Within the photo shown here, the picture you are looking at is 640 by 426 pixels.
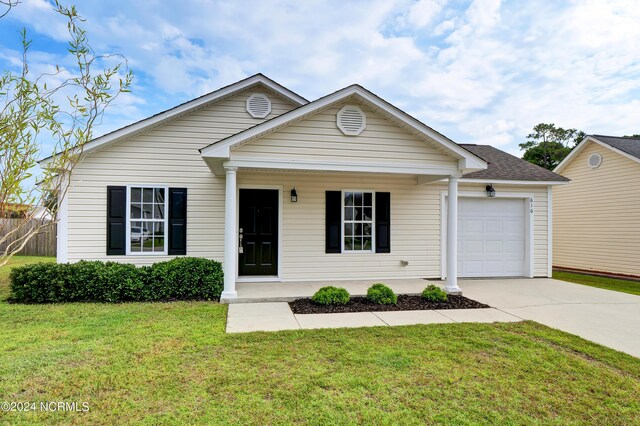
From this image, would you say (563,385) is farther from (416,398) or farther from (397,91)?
(397,91)

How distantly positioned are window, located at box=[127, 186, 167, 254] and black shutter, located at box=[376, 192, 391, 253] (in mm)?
5231

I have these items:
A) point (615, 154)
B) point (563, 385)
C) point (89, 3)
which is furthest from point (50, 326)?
point (615, 154)

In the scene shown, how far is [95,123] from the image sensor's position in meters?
2.38

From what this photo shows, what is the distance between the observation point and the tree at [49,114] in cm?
192

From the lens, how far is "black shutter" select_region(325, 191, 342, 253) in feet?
27.5

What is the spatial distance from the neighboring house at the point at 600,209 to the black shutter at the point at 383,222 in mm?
8310

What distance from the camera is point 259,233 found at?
27.1ft

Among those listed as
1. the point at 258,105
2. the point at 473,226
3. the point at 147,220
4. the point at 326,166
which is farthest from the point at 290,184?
the point at 473,226

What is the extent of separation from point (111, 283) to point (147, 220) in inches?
71.4

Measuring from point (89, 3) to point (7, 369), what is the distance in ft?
12.1

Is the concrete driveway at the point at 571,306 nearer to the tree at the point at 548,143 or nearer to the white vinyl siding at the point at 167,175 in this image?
the white vinyl siding at the point at 167,175

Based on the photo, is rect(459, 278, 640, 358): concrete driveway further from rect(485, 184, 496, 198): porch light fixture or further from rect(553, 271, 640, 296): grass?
rect(485, 184, 496, 198): porch light fixture

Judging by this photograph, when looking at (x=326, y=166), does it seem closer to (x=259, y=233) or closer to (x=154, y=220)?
(x=259, y=233)

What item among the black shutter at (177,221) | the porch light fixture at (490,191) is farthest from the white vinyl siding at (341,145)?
the porch light fixture at (490,191)
